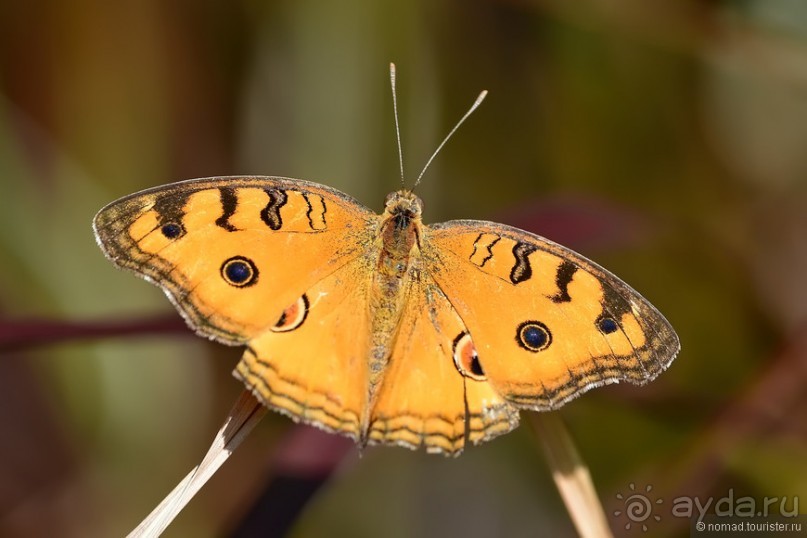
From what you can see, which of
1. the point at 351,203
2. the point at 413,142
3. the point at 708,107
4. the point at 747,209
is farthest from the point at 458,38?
the point at 351,203

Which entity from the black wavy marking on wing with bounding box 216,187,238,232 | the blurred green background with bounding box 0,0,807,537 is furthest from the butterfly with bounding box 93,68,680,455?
the blurred green background with bounding box 0,0,807,537

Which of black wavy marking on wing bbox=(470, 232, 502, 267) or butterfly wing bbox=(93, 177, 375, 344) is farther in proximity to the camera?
black wavy marking on wing bbox=(470, 232, 502, 267)

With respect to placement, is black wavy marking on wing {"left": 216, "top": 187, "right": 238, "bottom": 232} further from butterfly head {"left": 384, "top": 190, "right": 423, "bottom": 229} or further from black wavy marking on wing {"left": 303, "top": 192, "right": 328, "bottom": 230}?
butterfly head {"left": 384, "top": 190, "right": 423, "bottom": 229}

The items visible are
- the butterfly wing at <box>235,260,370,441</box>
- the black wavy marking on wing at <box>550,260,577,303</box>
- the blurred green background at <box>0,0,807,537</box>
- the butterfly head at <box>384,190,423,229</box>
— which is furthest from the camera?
the blurred green background at <box>0,0,807,537</box>

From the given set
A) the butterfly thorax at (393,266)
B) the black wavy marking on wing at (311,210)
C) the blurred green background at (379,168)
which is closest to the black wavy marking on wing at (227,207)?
the black wavy marking on wing at (311,210)

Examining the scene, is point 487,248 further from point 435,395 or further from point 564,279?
point 435,395

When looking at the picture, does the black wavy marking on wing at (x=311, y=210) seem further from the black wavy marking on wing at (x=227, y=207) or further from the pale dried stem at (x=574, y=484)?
the pale dried stem at (x=574, y=484)

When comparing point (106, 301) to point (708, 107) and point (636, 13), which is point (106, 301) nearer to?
point (636, 13)
